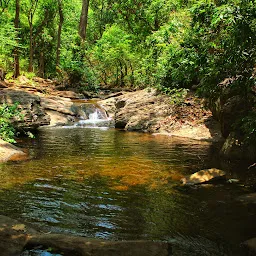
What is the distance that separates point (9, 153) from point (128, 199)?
443 centimetres

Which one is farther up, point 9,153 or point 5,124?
point 5,124

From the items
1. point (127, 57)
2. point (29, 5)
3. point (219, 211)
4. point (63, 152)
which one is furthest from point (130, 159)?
point (29, 5)

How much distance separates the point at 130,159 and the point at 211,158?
7.53ft

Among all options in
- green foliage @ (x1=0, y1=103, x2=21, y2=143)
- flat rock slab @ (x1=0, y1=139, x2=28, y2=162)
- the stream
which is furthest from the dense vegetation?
the stream

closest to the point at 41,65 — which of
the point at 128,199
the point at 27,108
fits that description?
the point at 27,108

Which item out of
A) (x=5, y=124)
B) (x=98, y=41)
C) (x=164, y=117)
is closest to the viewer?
(x=5, y=124)

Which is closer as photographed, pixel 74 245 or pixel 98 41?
pixel 74 245

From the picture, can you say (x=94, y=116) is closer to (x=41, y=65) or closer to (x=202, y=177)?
(x=41, y=65)

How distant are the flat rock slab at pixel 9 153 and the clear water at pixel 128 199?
1.18ft

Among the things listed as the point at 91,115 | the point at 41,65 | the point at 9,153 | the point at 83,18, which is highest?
the point at 83,18

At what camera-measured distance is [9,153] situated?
823 cm

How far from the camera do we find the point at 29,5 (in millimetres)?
24188

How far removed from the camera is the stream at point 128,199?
4062 millimetres

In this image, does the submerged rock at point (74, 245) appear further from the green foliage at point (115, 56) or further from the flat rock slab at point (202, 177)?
the green foliage at point (115, 56)
